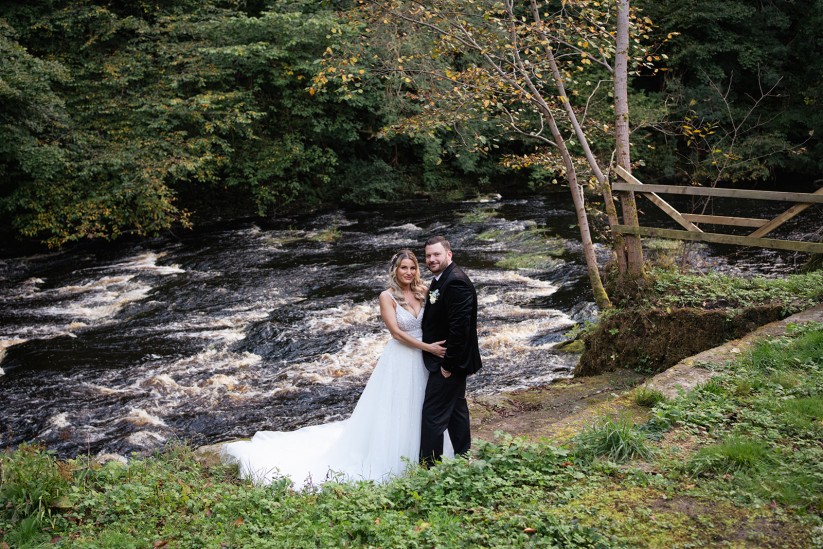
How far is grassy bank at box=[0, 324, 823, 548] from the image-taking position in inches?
138

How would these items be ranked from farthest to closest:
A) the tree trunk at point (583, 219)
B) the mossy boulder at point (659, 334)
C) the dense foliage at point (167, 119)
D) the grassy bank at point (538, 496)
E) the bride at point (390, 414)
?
1. the dense foliage at point (167, 119)
2. the tree trunk at point (583, 219)
3. the mossy boulder at point (659, 334)
4. the bride at point (390, 414)
5. the grassy bank at point (538, 496)

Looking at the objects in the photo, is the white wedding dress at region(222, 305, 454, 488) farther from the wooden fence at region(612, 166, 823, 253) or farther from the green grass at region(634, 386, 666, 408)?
the wooden fence at region(612, 166, 823, 253)

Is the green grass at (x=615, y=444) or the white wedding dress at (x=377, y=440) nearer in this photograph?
the green grass at (x=615, y=444)

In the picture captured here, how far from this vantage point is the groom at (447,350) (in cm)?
510

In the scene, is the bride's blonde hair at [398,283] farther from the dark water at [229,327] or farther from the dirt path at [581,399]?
the dark water at [229,327]

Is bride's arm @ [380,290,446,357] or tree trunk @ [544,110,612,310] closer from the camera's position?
bride's arm @ [380,290,446,357]

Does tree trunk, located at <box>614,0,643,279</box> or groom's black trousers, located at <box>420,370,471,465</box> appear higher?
tree trunk, located at <box>614,0,643,279</box>

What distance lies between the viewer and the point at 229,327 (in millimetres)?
11133

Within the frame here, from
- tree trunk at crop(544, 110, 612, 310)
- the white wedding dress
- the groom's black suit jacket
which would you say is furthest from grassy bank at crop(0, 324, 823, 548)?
tree trunk at crop(544, 110, 612, 310)

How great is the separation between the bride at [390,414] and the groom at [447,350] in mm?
136

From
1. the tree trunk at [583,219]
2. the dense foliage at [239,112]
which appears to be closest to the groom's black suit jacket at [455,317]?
the tree trunk at [583,219]

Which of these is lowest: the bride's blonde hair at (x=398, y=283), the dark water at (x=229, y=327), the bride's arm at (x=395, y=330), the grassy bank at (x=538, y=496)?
the dark water at (x=229, y=327)

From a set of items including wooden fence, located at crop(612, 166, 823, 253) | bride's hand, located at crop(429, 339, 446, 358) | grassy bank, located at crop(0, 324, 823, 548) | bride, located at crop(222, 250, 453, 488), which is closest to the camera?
grassy bank, located at crop(0, 324, 823, 548)

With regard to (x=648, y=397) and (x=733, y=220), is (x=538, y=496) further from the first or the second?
(x=733, y=220)
